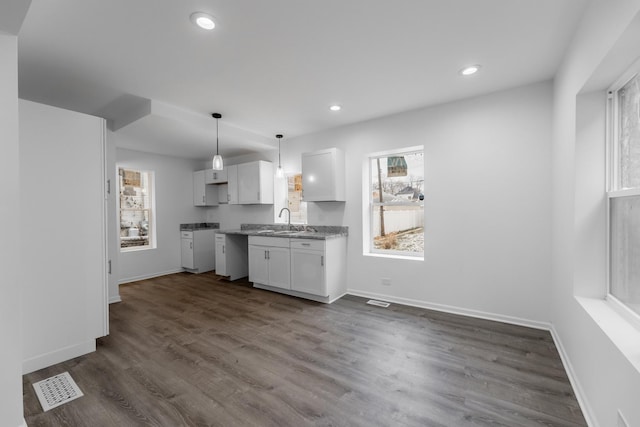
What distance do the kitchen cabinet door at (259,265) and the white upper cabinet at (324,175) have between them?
114 centimetres

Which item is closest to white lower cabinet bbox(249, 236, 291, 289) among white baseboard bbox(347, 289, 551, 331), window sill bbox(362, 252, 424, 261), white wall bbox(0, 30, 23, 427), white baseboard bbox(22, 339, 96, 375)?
white baseboard bbox(347, 289, 551, 331)

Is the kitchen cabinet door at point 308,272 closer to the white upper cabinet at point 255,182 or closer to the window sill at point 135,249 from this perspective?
the white upper cabinet at point 255,182

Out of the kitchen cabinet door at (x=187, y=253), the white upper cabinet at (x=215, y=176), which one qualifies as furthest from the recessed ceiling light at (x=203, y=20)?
the kitchen cabinet door at (x=187, y=253)

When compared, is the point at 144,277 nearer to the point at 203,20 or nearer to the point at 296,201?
the point at 296,201

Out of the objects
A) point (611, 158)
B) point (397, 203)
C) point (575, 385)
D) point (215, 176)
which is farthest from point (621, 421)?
point (215, 176)

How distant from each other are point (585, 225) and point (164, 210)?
629cm

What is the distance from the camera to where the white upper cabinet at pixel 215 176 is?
5755 mm

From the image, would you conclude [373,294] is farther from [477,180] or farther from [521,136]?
[521,136]

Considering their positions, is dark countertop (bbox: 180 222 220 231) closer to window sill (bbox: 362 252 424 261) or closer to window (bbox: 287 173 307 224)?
window (bbox: 287 173 307 224)

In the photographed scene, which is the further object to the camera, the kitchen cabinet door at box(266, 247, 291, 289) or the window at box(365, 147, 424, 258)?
the kitchen cabinet door at box(266, 247, 291, 289)

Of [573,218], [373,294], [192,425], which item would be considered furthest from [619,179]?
[192,425]

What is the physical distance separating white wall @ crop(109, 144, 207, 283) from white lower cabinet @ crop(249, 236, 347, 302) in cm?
229

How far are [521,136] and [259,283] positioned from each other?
4014 millimetres

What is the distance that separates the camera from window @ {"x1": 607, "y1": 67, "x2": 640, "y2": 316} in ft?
5.10
